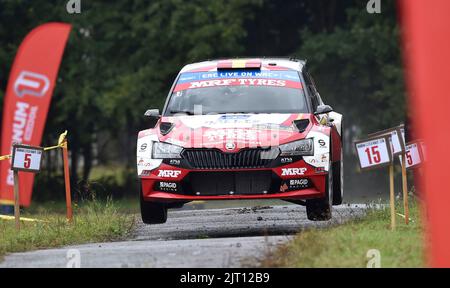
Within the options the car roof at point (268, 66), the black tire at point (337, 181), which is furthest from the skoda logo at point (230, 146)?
the black tire at point (337, 181)

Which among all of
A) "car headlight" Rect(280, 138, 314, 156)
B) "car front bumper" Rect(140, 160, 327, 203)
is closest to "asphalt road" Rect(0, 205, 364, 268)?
"car front bumper" Rect(140, 160, 327, 203)

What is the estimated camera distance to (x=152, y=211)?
13789 millimetres

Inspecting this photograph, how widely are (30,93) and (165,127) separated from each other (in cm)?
1194

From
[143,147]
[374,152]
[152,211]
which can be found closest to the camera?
[374,152]

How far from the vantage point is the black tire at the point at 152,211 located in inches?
537

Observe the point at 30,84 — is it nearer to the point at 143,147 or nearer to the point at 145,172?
the point at 143,147

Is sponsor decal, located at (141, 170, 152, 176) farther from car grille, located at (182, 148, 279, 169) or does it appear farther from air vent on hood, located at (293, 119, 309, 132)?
air vent on hood, located at (293, 119, 309, 132)

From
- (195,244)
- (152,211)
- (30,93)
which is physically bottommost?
A: (195,244)

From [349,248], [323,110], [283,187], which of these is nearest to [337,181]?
[323,110]

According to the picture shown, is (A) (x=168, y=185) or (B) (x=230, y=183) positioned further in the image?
(A) (x=168, y=185)

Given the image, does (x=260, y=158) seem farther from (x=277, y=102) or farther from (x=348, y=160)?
(x=348, y=160)

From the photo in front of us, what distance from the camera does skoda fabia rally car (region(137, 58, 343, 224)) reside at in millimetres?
12883
